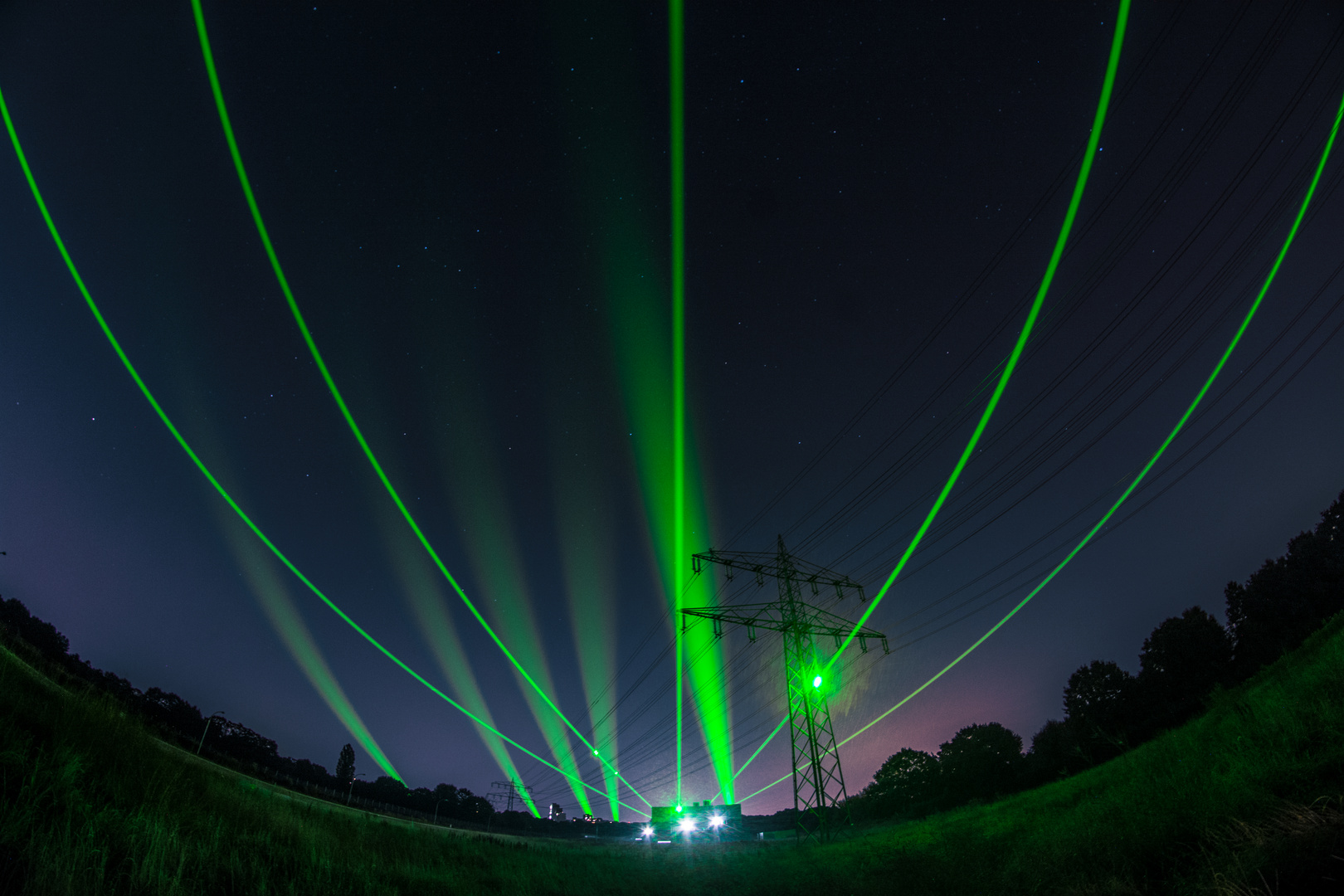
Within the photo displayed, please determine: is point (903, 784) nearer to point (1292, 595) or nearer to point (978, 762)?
point (978, 762)

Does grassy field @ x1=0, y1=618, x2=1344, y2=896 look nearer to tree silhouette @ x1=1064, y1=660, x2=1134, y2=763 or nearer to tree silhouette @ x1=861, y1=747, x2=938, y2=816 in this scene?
tree silhouette @ x1=1064, y1=660, x2=1134, y2=763

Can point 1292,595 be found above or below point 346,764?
above

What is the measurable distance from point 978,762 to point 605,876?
73110 mm

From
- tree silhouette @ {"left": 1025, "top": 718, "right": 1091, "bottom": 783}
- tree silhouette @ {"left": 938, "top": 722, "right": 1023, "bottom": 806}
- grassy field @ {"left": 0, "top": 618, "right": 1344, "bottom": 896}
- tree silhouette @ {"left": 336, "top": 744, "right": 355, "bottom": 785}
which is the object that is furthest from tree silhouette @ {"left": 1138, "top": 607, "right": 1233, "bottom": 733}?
tree silhouette @ {"left": 336, "top": 744, "right": 355, "bottom": 785}

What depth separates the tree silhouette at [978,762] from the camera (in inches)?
2056

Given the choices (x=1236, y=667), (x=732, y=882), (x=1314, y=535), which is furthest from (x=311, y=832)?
(x=1314, y=535)

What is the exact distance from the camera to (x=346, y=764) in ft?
336

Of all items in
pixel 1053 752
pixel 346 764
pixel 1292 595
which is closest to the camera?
pixel 1292 595

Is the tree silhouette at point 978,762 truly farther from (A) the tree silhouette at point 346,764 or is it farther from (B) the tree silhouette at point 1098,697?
(A) the tree silhouette at point 346,764

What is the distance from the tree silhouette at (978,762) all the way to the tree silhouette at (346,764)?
104688 mm

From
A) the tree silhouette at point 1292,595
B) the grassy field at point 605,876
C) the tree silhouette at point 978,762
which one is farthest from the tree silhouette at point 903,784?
the grassy field at point 605,876

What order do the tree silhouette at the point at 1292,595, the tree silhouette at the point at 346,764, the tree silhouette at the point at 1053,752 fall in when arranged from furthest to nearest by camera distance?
the tree silhouette at the point at 346,764 < the tree silhouette at the point at 1292,595 < the tree silhouette at the point at 1053,752

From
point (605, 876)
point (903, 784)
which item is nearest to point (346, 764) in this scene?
point (903, 784)

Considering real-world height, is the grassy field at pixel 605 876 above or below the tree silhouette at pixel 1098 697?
below
